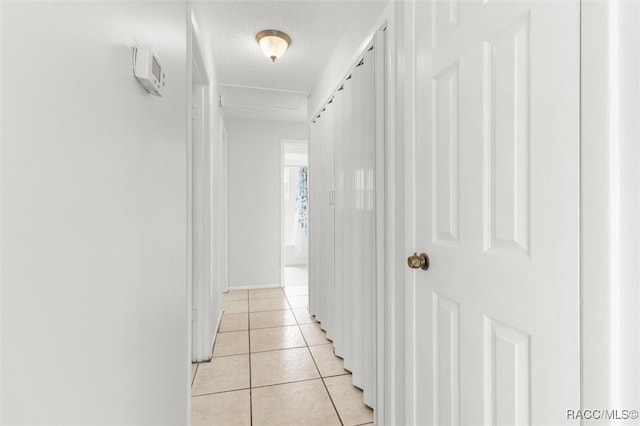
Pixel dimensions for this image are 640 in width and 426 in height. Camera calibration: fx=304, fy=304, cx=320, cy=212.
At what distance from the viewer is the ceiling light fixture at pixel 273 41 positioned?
2.24 m

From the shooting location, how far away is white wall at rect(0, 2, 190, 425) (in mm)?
417

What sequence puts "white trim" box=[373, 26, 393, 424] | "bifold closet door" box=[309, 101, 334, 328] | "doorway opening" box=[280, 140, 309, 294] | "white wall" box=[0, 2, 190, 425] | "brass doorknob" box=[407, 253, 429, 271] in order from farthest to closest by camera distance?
"doorway opening" box=[280, 140, 309, 294], "bifold closet door" box=[309, 101, 334, 328], "white trim" box=[373, 26, 393, 424], "brass doorknob" box=[407, 253, 429, 271], "white wall" box=[0, 2, 190, 425]

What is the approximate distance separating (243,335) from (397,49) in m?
2.50

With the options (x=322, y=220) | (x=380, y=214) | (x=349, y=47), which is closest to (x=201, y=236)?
(x=322, y=220)

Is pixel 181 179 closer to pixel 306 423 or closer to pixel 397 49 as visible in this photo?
pixel 397 49

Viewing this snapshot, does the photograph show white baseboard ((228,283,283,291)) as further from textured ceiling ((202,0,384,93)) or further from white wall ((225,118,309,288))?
textured ceiling ((202,0,384,93))

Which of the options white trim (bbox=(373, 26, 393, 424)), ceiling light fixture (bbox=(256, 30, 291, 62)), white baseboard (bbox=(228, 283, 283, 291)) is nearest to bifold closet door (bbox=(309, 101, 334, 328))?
ceiling light fixture (bbox=(256, 30, 291, 62))

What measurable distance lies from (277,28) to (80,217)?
212 centimetres

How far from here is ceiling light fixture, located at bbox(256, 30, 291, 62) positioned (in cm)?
224

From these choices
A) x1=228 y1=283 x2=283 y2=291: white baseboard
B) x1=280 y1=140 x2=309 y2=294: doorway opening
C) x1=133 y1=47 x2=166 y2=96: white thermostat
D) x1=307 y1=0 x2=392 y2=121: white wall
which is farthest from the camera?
x1=280 y1=140 x2=309 y2=294: doorway opening

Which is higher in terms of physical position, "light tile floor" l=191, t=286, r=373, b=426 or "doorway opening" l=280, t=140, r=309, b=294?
"doorway opening" l=280, t=140, r=309, b=294

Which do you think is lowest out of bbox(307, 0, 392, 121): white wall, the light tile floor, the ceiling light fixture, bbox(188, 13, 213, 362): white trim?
the light tile floor

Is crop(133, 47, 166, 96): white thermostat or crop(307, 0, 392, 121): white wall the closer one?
crop(133, 47, 166, 96): white thermostat

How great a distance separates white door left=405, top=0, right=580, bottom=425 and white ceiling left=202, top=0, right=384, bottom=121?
0.89m
